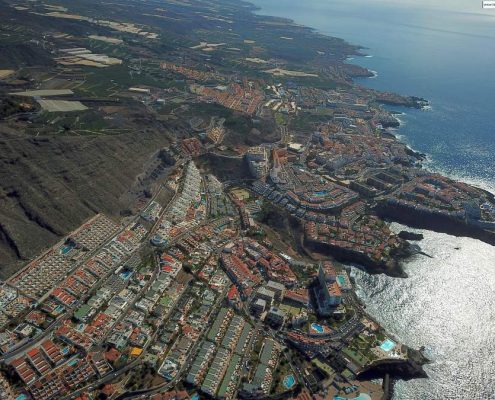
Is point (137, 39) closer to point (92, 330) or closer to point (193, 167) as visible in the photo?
point (193, 167)

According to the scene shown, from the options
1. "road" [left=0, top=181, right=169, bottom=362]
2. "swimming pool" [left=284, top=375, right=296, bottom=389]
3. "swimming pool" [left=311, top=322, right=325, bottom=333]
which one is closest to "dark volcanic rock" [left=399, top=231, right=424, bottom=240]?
"swimming pool" [left=311, top=322, right=325, bottom=333]

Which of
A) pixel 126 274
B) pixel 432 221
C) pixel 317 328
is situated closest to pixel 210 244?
pixel 126 274

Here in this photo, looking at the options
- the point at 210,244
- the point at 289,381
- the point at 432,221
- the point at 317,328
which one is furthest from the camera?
the point at 432,221

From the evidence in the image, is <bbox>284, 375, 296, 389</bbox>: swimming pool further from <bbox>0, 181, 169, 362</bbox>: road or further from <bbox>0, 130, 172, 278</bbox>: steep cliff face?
<bbox>0, 130, 172, 278</bbox>: steep cliff face

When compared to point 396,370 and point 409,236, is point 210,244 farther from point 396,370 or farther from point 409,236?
point 409,236

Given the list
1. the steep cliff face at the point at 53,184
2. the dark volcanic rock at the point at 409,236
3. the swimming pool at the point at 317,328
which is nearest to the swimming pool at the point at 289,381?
the swimming pool at the point at 317,328

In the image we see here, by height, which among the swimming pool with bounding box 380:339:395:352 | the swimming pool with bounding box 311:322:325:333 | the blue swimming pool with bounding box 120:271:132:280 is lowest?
the swimming pool with bounding box 380:339:395:352
